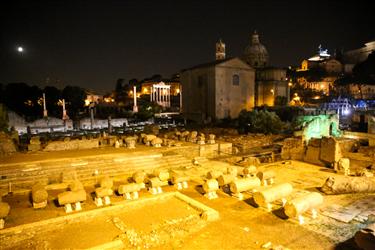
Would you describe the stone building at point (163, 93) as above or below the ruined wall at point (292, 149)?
above

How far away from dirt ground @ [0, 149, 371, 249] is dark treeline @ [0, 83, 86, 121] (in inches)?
1381

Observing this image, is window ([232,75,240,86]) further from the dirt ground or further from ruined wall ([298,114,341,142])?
the dirt ground

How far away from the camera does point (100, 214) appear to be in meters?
7.93

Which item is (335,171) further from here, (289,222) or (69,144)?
(69,144)

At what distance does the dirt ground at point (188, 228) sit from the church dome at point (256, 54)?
48.8m

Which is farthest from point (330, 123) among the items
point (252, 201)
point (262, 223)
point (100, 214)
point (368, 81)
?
point (368, 81)

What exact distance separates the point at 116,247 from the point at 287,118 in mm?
30766

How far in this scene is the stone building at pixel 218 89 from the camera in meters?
37.0

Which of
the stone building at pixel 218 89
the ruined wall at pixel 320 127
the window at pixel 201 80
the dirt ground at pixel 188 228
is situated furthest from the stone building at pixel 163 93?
the dirt ground at pixel 188 228

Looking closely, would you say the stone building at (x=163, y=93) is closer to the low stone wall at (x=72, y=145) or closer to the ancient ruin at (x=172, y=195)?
the low stone wall at (x=72, y=145)

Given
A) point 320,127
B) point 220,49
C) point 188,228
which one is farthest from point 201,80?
point 188,228

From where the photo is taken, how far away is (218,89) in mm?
36969

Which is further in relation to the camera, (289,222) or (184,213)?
(184,213)

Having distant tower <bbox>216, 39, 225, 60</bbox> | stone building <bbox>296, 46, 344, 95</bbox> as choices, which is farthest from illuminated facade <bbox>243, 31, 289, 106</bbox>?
stone building <bbox>296, 46, 344, 95</bbox>
